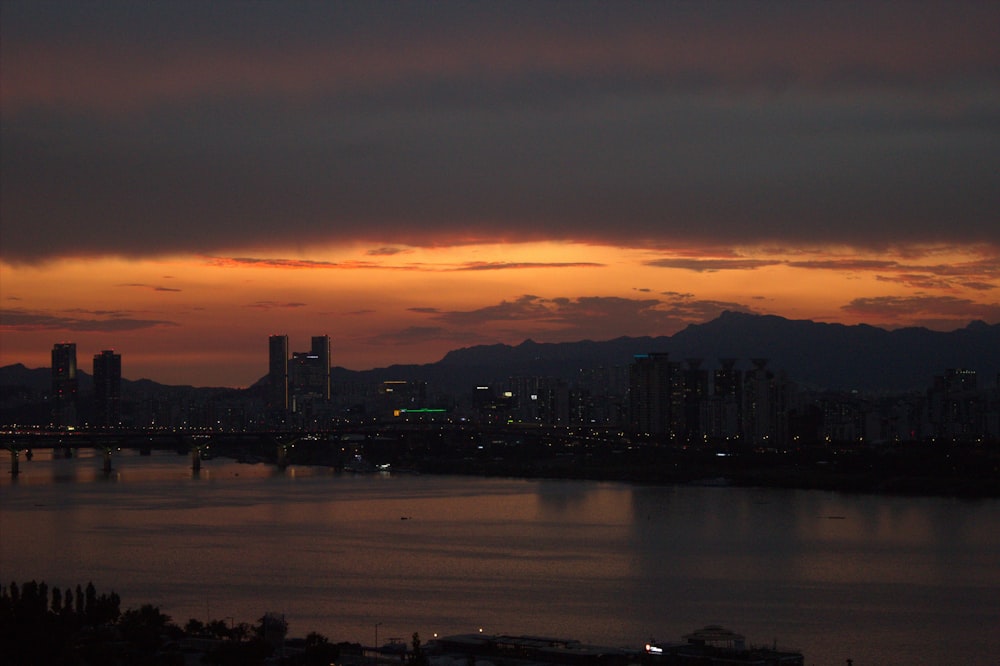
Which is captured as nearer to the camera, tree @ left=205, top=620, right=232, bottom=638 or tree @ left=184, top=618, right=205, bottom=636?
tree @ left=205, top=620, right=232, bottom=638

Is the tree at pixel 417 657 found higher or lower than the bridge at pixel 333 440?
lower

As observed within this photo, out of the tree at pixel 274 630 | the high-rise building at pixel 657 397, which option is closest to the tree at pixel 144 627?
the tree at pixel 274 630

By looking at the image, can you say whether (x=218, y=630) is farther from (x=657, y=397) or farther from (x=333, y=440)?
(x=657, y=397)

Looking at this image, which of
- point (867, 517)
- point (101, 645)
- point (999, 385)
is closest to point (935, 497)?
point (867, 517)

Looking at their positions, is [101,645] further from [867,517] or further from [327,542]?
[867,517]

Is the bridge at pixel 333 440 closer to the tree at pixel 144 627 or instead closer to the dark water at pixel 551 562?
the dark water at pixel 551 562

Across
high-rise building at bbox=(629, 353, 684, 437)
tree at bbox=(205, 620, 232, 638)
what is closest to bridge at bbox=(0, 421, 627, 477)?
high-rise building at bbox=(629, 353, 684, 437)

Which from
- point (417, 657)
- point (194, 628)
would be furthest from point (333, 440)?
point (417, 657)

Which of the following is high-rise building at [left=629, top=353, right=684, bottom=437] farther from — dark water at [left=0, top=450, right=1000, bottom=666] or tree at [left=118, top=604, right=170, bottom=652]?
tree at [left=118, top=604, right=170, bottom=652]

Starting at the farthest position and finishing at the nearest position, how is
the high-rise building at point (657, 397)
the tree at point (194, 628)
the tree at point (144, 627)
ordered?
1. the high-rise building at point (657, 397)
2. the tree at point (194, 628)
3. the tree at point (144, 627)

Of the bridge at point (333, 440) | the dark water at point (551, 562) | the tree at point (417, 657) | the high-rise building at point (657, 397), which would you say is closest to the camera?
the tree at point (417, 657)

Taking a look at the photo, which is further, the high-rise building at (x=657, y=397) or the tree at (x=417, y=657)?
the high-rise building at (x=657, y=397)
